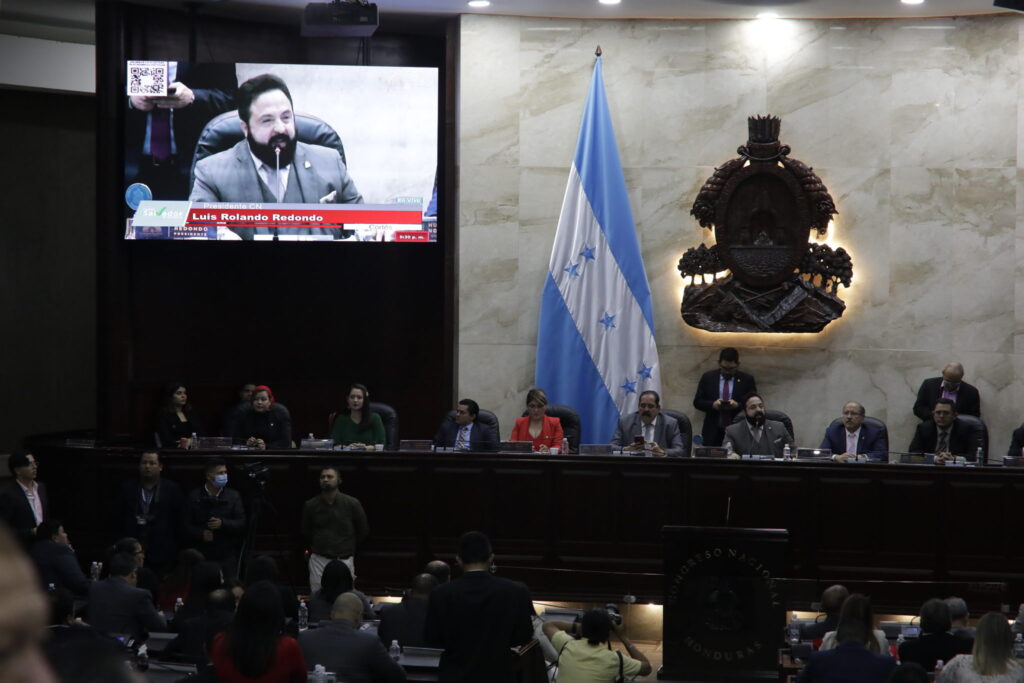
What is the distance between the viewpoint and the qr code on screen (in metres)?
10.5

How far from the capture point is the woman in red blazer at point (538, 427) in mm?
9516

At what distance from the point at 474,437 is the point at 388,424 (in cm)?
81

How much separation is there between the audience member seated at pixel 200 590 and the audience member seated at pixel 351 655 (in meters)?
1.77

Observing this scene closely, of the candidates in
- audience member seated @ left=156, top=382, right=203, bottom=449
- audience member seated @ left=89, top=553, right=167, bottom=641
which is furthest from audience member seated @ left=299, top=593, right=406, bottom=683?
audience member seated @ left=156, top=382, right=203, bottom=449

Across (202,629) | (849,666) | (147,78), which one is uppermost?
(147,78)

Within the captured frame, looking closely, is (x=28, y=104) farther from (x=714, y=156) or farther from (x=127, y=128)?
(x=714, y=156)

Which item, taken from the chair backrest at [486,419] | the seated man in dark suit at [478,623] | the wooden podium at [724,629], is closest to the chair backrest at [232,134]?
the chair backrest at [486,419]

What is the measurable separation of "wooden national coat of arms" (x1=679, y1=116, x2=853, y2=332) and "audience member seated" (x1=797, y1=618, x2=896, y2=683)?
6308mm

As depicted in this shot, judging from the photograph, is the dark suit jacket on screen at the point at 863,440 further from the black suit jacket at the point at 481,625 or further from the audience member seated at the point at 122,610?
the black suit jacket at the point at 481,625

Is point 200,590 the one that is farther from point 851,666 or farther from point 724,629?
point 851,666

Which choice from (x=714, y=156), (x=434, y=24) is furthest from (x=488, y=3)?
(x=714, y=156)

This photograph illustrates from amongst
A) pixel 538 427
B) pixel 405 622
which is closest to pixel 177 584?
pixel 405 622

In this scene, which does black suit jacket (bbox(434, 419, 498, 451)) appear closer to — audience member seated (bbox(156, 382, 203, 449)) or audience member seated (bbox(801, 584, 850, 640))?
audience member seated (bbox(156, 382, 203, 449))

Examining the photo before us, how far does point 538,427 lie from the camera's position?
31.6 ft
